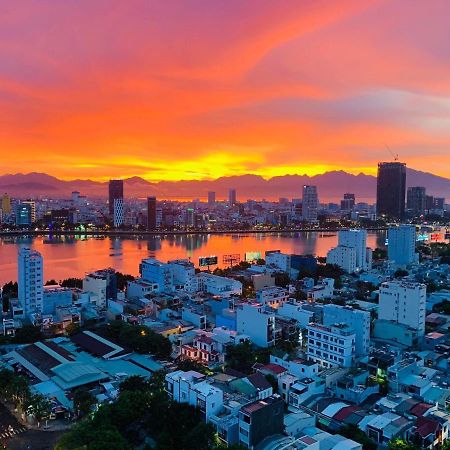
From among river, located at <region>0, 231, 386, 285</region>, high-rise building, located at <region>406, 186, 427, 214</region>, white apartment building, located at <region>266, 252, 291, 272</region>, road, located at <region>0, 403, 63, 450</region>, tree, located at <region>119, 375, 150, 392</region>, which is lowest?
road, located at <region>0, 403, 63, 450</region>

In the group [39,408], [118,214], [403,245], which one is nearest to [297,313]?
[39,408]

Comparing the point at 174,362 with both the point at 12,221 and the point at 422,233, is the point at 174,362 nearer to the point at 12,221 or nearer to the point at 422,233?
the point at 422,233

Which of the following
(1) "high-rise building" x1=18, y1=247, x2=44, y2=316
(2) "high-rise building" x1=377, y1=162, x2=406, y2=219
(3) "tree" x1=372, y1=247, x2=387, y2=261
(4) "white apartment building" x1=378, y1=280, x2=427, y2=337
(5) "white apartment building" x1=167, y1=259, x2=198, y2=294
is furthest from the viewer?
(2) "high-rise building" x1=377, y1=162, x2=406, y2=219

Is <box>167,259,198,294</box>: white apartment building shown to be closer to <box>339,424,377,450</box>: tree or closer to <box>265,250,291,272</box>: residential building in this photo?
<box>265,250,291,272</box>: residential building

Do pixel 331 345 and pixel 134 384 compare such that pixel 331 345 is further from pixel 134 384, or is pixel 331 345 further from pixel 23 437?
pixel 23 437

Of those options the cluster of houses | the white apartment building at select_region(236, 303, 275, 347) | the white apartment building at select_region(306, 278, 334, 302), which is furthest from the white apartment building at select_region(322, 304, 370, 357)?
the white apartment building at select_region(306, 278, 334, 302)

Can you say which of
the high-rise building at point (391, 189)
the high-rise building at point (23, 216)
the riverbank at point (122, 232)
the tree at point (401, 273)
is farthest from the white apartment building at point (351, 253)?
the high-rise building at point (391, 189)

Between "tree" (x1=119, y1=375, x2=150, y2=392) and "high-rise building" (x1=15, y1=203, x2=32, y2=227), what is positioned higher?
"high-rise building" (x1=15, y1=203, x2=32, y2=227)

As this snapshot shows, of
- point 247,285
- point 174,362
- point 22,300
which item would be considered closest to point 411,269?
point 247,285
